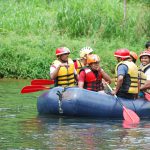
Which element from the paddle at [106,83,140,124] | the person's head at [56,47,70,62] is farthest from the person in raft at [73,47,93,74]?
the paddle at [106,83,140,124]

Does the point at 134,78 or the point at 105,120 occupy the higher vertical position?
the point at 134,78

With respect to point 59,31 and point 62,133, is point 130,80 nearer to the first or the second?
point 62,133

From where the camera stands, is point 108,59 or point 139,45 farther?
point 139,45

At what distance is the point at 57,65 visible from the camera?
421 inches

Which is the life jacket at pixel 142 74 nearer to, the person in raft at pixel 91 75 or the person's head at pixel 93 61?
the person in raft at pixel 91 75

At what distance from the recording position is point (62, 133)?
30.0ft

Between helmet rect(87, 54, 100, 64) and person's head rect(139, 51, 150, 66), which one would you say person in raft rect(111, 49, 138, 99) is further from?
helmet rect(87, 54, 100, 64)

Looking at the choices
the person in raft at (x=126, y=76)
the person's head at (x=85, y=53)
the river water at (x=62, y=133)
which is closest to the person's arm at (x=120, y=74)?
the person in raft at (x=126, y=76)

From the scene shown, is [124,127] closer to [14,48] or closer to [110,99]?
[110,99]

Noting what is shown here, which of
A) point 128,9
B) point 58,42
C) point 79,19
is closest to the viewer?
point 58,42

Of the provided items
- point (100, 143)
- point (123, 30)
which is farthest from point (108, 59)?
point (100, 143)

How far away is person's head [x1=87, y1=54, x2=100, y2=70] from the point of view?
1044 cm

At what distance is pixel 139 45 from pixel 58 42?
3144 millimetres

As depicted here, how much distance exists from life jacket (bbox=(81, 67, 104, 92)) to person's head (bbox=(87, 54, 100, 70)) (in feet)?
0.27
